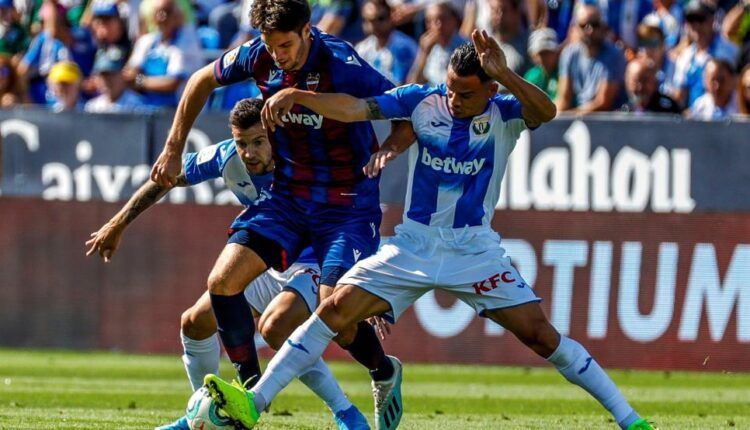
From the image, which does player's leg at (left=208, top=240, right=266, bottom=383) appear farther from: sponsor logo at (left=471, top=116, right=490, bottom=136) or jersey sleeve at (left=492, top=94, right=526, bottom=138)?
jersey sleeve at (left=492, top=94, right=526, bottom=138)

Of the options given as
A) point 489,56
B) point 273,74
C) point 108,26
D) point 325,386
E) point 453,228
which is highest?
point 489,56

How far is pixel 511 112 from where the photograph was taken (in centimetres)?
788

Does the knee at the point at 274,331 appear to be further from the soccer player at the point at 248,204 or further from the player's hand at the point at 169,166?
the player's hand at the point at 169,166

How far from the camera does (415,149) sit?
8.00 metres

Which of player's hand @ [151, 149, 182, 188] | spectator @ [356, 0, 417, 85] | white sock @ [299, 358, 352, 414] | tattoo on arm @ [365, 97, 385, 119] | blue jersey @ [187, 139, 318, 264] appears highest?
tattoo on arm @ [365, 97, 385, 119]

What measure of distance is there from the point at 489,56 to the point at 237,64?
5.37 ft

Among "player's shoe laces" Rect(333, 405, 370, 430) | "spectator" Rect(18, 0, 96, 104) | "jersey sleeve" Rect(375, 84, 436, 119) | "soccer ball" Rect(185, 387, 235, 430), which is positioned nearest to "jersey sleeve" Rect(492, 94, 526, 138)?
"jersey sleeve" Rect(375, 84, 436, 119)

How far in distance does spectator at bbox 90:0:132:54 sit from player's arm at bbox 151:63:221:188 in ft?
30.4

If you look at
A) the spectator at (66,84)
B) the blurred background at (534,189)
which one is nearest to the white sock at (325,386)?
the blurred background at (534,189)

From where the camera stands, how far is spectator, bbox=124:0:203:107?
53.1ft

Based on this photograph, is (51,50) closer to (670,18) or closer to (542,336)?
(670,18)

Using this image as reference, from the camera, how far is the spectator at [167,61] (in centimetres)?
1619

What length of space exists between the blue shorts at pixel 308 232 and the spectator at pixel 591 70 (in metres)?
6.86

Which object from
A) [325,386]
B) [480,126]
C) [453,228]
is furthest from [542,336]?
[325,386]
